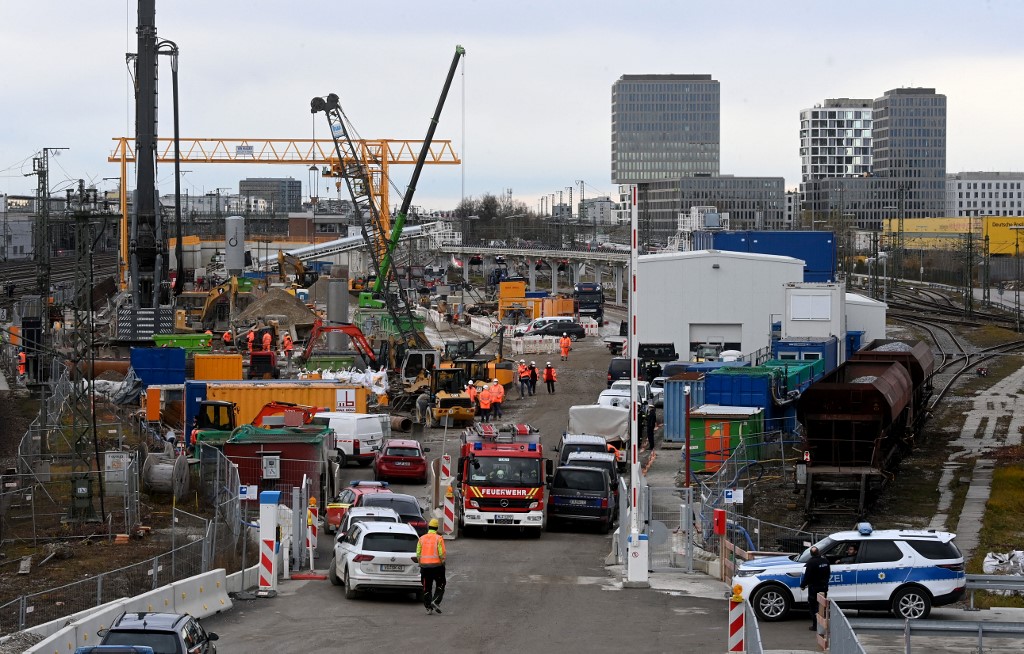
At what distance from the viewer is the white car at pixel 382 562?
1989 centimetres

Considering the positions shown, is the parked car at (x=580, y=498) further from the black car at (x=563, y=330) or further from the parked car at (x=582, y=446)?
the black car at (x=563, y=330)

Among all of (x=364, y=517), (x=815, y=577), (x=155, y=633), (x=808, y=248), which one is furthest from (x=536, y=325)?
(x=155, y=633)

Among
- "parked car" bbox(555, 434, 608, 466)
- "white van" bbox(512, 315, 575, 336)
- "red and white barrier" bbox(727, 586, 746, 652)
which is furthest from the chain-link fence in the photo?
"white van" bbox(512, 315, 575, 336)

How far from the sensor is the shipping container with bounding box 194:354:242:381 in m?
47.0

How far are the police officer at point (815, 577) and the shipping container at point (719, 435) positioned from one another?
53.5 feet

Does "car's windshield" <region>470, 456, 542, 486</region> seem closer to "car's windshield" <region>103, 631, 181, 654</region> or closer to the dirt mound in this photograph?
"car's windshield" <region>103, 631, 181, 654</region>

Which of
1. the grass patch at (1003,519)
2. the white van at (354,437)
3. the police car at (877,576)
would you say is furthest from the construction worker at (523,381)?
the police car at (877,576)

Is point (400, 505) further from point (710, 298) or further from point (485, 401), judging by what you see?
point (710, 298)

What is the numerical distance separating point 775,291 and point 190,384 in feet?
90.5

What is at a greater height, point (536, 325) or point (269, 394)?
point (536, 325)

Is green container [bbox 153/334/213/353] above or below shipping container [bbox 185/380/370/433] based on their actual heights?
above

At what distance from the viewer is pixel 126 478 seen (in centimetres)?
2680

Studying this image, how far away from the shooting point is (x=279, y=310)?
73375mm

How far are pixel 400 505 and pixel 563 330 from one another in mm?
53012
